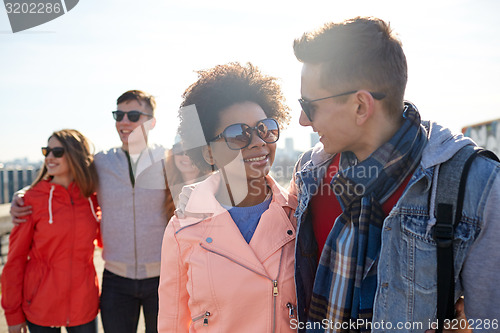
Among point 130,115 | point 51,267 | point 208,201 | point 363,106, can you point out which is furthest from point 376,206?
point 51,267

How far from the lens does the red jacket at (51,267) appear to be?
115 inches

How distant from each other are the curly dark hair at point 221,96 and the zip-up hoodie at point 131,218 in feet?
3.15

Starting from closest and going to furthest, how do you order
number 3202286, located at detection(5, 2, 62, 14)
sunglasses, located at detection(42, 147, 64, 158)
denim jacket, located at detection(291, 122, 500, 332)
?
1. denim jacket, located at detection(291, 122, 500, 332)
2. number 3202286, located at detection(5, 2, 62, 14)
3. sunglasses, located at detection(42, 147, 64, 158)

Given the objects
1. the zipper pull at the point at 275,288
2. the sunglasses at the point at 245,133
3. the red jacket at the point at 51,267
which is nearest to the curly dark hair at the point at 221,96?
the sunglasses at the point at 245,133

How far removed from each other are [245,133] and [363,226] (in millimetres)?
830

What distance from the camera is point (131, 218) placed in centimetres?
304

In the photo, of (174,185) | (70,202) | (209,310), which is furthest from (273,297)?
(70,202)

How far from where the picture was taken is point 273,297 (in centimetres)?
169

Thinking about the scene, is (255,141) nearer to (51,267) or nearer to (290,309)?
(290,309)

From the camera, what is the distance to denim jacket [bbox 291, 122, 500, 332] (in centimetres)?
128

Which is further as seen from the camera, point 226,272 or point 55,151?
point 55,151

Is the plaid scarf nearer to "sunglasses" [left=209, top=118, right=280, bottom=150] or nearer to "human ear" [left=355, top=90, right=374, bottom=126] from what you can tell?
"human ear" [left=355, top=90, right=374, bottom=126]


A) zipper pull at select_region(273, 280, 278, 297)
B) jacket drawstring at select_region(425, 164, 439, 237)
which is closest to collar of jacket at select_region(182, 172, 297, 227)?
zipper pull at select_region(273, 280, 278, 297)

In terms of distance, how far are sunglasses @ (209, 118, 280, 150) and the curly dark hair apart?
14 cm
